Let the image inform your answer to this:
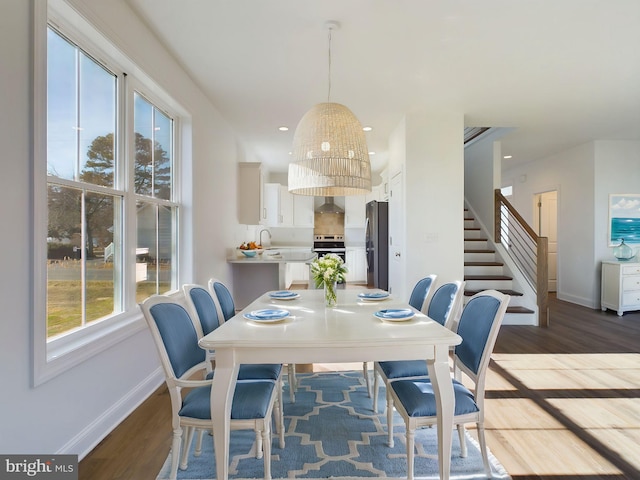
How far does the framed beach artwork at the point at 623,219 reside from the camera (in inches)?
214

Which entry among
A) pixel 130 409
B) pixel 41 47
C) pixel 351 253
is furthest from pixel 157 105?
pixel 351 253

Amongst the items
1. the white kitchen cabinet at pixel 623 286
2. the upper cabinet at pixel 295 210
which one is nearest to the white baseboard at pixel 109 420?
the upper cabinet at pixel 295 210

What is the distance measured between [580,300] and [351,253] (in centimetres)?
428

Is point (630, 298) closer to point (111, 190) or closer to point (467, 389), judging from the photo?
point (467, 389)

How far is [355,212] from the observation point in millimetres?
7801

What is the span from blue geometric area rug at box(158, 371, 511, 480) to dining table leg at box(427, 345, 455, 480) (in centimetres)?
26

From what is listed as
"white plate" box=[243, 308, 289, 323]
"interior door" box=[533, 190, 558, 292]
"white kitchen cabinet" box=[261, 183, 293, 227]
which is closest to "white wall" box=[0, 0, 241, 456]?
"white plate" box=[243, 308, 289, 323]

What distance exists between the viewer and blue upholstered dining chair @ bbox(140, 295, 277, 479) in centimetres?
145

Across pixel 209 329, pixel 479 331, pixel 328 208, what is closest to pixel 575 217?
pixel 328 208

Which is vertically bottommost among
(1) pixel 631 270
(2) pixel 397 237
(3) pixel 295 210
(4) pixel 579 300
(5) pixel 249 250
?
(4) pixel 579 300

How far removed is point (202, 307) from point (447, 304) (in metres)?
1.50

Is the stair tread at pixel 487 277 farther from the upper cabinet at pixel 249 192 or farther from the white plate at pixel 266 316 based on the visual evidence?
the white plate at pixel 266 316

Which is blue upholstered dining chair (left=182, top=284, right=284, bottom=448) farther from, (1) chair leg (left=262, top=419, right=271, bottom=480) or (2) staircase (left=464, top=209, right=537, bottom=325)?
(2) staircase (left=464, top=209, right=537, bottom=325)

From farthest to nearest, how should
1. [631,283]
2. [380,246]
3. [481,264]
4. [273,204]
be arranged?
[273,204], [380,246], [481,264], [631,283]
